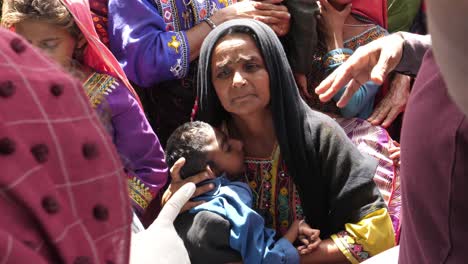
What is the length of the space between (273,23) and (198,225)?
1.04 meters

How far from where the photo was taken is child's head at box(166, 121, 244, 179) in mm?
2250

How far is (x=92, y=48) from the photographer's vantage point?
2.32m

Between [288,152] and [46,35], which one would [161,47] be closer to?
[46,35]

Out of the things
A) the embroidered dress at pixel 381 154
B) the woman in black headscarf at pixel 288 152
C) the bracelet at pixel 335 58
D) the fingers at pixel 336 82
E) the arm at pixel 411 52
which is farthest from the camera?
the bracelet at pixel 335 58

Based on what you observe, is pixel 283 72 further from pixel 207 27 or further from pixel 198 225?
pixel 198 225

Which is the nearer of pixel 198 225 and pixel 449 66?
pixel 449 66

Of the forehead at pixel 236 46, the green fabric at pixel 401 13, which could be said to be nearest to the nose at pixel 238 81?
the forehead at pixel 236 46

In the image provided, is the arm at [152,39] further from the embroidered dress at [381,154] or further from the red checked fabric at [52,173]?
the red checked fabric at [52,173]

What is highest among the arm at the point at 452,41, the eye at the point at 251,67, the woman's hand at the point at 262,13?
the arm at the point at 452,41

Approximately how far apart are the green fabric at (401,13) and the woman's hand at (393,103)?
414 mm

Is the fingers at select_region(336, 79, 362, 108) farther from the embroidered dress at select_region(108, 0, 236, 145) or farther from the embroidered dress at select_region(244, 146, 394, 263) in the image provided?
the embroidered dress at select_region(108, 0, 236, 145)

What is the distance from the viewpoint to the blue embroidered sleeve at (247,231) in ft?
6.68

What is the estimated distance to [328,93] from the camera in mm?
1615

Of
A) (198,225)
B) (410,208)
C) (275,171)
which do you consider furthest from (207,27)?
(410,208)
